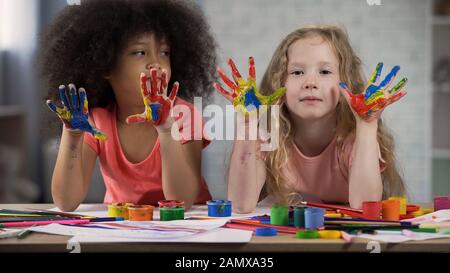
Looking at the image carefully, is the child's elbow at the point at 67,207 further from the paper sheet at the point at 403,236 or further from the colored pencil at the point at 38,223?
the paper sheet at the point at 403,236

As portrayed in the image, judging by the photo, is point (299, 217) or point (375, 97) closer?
point (299, 217)

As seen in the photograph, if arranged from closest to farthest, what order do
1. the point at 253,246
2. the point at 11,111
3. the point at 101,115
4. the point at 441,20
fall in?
the point at 253,246 → the point at 101,115 → the point at 441,20 → the point at 11,111

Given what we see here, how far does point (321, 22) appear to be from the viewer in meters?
1.39

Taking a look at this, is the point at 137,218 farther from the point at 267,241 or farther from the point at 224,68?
the point at 224,68

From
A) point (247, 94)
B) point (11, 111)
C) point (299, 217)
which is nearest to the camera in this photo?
point (299, 217)

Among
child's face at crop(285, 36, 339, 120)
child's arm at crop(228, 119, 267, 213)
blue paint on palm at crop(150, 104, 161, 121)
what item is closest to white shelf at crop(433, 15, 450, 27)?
child's face at crop(285, 36, 339, 120)

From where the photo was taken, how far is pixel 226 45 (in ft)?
4.63

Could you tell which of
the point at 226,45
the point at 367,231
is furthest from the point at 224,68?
the point at 367,231

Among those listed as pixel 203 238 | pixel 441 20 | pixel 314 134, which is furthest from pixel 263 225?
pixel 441 20

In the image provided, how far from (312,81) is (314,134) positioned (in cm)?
12

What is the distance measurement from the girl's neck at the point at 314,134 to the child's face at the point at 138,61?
292mm

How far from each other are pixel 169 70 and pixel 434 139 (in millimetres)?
1166

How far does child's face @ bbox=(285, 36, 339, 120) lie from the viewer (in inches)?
52.1

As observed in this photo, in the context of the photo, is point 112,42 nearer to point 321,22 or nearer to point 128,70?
point 128,70
